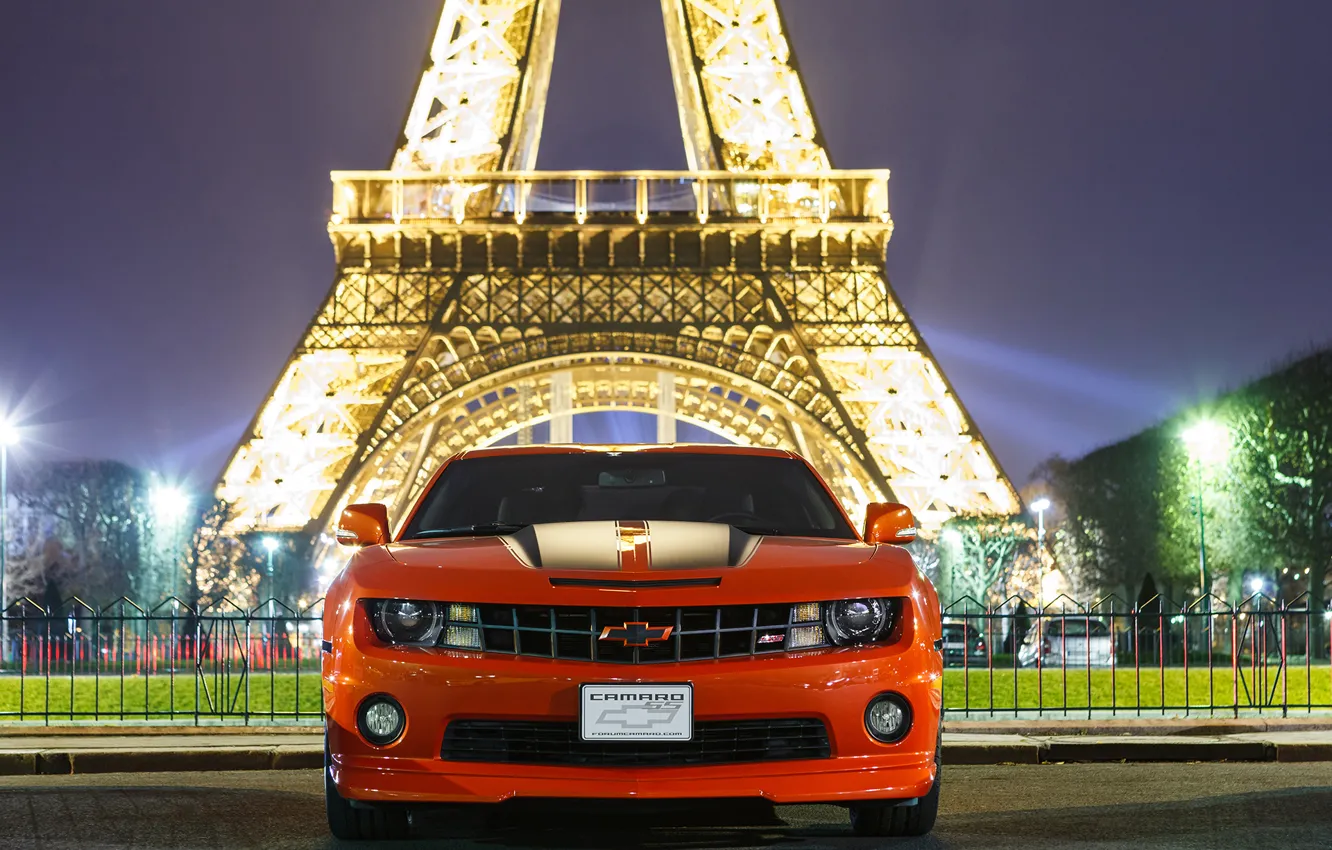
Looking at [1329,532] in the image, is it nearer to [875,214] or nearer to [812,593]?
[875,214]

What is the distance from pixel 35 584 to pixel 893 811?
47053mm

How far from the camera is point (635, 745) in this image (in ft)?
16.8

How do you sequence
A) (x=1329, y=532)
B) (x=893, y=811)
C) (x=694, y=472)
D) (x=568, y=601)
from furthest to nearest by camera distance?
1. (x=1329, y=532)
2. (x=694, y=472)
3. (x=893, y=811)
4. (x=568, y=601)

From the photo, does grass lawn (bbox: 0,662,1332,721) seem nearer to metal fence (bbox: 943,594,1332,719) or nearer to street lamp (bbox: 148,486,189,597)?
metal fence (bbox: 943,594,1332,719)

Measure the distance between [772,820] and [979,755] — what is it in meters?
3.63

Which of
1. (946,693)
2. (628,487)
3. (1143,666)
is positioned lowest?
(1143,666)

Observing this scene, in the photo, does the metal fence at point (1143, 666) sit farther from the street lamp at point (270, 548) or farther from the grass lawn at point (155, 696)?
the street lamp at point (270, 548)

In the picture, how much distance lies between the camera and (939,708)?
545 centimetres

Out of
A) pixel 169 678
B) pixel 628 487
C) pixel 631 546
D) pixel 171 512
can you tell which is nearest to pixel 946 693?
pixel 169 678

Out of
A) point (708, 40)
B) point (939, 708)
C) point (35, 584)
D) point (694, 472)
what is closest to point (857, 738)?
point (939, 708)

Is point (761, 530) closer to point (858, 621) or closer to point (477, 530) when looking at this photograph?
point (858, 621)

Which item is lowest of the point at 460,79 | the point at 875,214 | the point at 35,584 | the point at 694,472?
the point at 35,584

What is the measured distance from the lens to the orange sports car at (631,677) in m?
5.07

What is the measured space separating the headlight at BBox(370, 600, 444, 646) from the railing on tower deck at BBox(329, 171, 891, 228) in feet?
97.9
